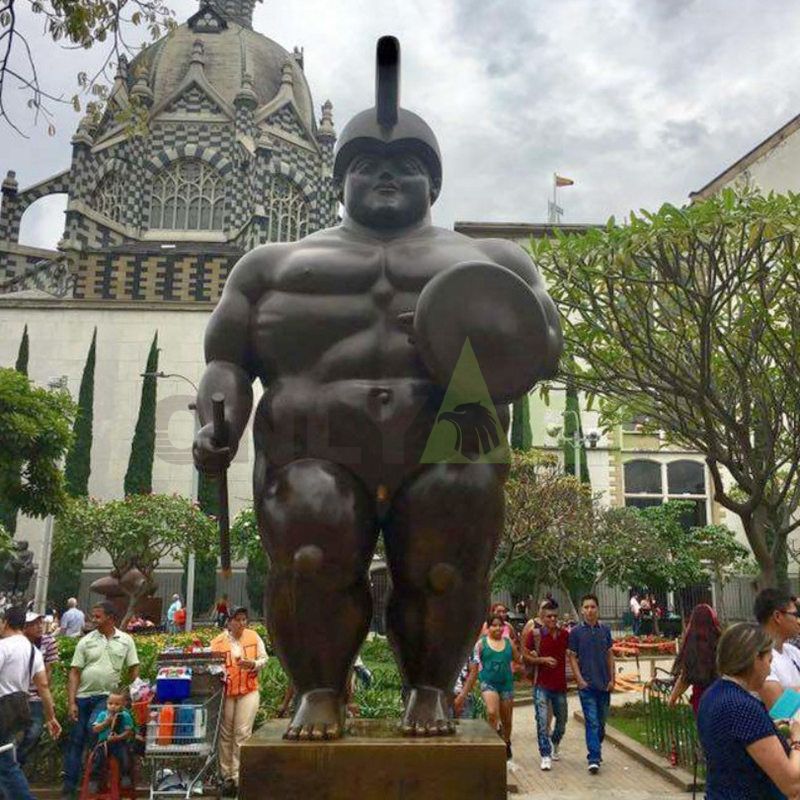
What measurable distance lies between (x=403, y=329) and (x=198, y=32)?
A: 5035 centimetres

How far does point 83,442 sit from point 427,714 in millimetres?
32136

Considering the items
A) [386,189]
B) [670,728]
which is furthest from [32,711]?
[670,728]

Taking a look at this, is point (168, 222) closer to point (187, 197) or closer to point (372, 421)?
point (187, 197)

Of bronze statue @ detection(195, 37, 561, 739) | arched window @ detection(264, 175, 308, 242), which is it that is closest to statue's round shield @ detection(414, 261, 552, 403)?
bronze statue @ detection(195, 37, 561, 739)

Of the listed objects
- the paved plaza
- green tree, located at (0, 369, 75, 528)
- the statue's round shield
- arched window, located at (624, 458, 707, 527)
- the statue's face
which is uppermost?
arched window, located at (624, 458, 707, 527)

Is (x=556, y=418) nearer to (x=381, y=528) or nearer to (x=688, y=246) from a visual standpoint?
(x=688, y=246)

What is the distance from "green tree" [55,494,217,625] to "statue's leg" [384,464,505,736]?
22.4 metres

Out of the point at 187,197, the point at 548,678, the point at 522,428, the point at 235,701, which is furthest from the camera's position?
the point at 187,197

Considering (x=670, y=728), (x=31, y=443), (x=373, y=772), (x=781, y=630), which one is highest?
(x=31, y=443)

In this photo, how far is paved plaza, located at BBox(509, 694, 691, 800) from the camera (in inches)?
301

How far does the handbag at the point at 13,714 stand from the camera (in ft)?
18.4

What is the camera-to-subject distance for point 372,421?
2.67 m

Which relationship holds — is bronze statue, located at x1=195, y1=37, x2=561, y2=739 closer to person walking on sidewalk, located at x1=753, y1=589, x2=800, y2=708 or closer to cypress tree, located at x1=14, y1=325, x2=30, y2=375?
person walking on sidewalk, located at x1=753, y1=589, x2=800, y2=708

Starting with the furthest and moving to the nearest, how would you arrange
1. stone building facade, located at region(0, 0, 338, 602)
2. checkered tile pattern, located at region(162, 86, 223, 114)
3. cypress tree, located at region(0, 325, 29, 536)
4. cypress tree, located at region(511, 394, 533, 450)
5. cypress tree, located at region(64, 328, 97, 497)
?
checkered tile pattern, located at region(162, 86, 223, 114) → cypress tree, located at region(511, 394, 533, 450) → stone building facade, located at region(0, 0, 338, 602) → cypress tree, located at region(64, 328, 97, 497) → cypress tree, located at region(0, 325, 29, 536)
